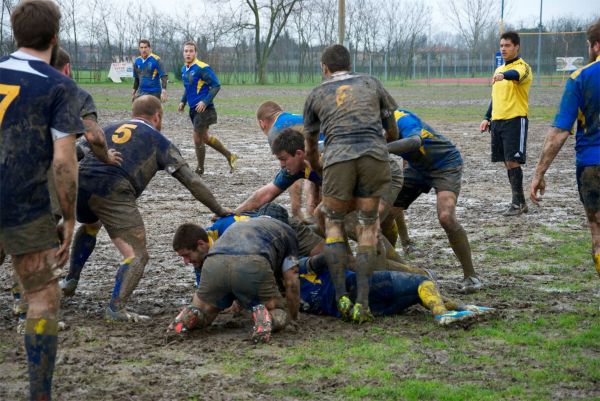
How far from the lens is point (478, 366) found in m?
5.17

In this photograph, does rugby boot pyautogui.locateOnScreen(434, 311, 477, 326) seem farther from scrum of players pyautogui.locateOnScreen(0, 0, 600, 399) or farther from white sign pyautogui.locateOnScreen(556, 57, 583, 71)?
white sign pyautogui.locateOnScreen(556, 57, 583, 71)

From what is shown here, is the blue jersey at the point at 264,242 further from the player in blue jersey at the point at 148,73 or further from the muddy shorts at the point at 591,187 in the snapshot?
the player in blue jersey at the point at 148,73

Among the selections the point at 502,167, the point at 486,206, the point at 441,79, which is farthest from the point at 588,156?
the point at 441,79

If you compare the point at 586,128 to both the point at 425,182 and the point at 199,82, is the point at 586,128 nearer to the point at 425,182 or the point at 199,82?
the point at 425,182

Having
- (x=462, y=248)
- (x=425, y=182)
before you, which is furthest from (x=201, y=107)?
(x=462, y=248)

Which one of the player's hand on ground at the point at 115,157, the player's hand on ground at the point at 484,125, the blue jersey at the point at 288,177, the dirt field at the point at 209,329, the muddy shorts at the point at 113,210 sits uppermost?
the player's hand on ground at the point at 115,157

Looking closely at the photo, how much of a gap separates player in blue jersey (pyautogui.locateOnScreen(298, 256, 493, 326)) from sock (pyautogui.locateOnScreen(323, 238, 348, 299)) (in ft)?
0.41

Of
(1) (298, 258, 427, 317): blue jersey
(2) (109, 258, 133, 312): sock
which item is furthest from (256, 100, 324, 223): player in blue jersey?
(2) (109, 258, 133, 312): sock

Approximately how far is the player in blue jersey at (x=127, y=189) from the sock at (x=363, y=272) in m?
1.21

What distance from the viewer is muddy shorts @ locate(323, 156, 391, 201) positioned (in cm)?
625

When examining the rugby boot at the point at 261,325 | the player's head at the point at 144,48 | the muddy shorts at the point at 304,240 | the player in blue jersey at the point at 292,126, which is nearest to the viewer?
the rugby boot at the point at 261,325

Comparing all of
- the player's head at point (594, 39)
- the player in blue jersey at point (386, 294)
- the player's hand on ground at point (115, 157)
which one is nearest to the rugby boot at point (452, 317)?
the player in blue jersey at point (386, 294)

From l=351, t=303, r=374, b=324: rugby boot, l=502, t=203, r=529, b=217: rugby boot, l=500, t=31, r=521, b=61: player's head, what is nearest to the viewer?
l=351, t=303, r=374, b=324: rugby boot

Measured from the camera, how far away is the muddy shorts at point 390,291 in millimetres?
6191
